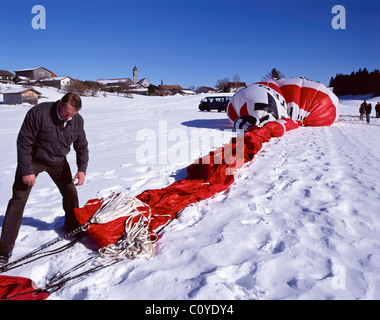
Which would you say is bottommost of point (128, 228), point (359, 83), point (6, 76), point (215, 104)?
point (128, 228)

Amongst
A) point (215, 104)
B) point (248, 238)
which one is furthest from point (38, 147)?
point (215, 104)

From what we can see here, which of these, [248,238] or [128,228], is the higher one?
[128,228]

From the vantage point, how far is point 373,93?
55.7m

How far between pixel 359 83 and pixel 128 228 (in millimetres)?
72625

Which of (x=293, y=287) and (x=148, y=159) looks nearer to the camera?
(x=293, y=287)

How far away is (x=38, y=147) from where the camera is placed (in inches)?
99.0

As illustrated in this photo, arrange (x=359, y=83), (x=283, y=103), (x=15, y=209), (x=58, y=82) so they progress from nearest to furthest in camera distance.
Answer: (x=15, y=209)
(x=283, y=103)
(x=58, y=82)
(x=359, y=83)

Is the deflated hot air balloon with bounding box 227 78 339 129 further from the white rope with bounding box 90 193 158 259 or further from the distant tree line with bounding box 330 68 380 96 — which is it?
the distant tree line with bounding box 330 68 380 96

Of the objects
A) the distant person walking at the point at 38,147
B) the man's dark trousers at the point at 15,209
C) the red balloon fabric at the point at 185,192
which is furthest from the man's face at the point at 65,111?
the red balloon fabric at the point at 185,192

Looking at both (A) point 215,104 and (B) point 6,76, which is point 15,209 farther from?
(B) point 6,76
